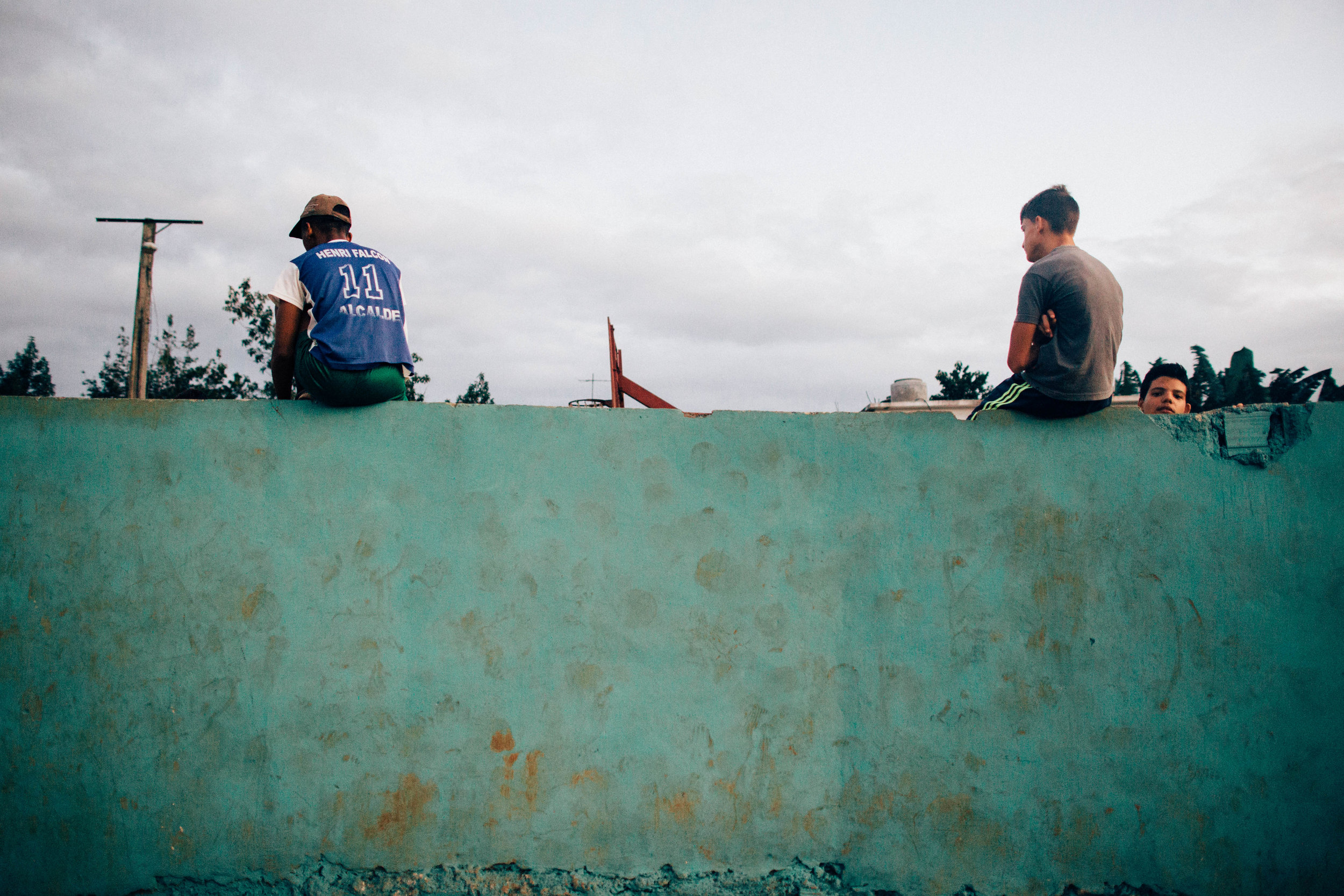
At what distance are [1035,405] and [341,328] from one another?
2.55 metres

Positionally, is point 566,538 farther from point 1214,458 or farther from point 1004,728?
point 1214,458

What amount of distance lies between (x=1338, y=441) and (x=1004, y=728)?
167 centimetres

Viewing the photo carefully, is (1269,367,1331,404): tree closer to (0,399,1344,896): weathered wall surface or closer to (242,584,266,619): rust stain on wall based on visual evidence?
(0,399,1344,896): weathered wall surface

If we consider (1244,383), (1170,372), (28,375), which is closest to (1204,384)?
(1244,383)

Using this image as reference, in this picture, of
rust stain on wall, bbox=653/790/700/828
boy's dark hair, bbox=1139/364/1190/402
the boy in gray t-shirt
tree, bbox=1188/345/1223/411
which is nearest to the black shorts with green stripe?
the boy in gray t-shirt

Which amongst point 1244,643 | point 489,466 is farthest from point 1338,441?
point 489,466

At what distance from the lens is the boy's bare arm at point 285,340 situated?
2512 millimetres

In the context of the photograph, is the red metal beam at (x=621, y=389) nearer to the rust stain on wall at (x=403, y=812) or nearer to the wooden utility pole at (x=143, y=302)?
the rust stain on wall at (x=403, y=812)

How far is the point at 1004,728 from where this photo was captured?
247cm

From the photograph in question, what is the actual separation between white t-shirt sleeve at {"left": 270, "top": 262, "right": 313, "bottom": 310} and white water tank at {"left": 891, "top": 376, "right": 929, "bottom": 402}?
9.53 m

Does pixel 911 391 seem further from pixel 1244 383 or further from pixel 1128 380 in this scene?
pixel 1128 380

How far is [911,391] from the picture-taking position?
10.8 meters

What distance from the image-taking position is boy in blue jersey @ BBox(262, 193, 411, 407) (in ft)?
7.87

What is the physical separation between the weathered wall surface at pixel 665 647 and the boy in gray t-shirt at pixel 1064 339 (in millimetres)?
109
